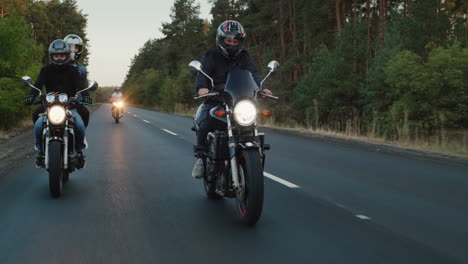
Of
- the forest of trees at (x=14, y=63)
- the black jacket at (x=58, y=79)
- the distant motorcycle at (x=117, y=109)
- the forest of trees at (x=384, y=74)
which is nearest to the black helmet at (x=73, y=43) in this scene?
the black jacket at (x=58, y=79)

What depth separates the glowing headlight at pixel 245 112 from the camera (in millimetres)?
4738

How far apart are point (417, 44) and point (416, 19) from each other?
1.48 m

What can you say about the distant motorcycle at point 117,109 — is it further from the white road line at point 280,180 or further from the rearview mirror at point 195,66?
the rearview mirror at point 195,66

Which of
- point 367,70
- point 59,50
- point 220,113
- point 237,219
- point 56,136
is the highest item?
point 367,70

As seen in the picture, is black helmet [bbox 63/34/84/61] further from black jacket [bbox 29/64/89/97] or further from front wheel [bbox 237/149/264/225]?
front wheel [bbox 237/149/264/225]

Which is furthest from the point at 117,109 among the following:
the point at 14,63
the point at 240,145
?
the point at 240,145

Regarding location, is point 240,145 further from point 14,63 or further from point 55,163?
point 14,63

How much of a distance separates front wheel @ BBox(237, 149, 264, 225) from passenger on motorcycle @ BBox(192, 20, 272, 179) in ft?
3.38

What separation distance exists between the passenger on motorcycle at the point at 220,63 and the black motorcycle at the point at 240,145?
197 mm

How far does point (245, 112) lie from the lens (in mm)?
4738

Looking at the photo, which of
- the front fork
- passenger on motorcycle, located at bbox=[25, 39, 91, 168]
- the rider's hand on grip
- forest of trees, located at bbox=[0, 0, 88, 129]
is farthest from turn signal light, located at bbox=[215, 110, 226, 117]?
forest of trees, located at bbox=[0, 0, 88, 129]

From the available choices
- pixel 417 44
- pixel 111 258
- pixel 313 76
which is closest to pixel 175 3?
pixel 313 76

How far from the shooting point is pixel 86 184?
286 inches

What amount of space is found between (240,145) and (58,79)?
360 cm
